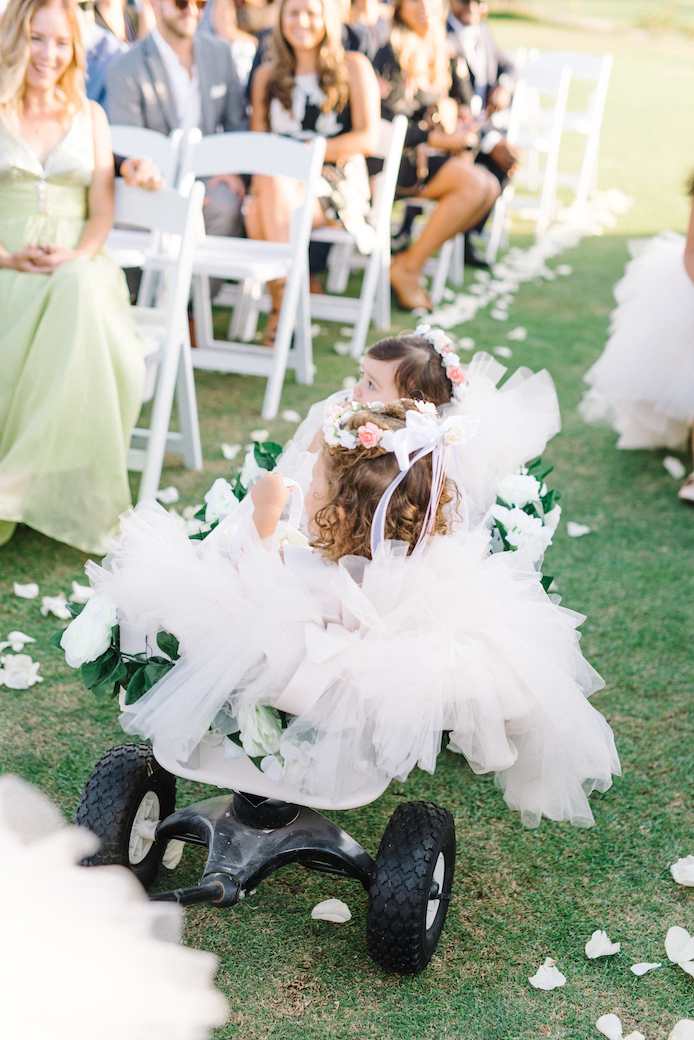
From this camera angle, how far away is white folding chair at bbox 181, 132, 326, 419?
13.8ft

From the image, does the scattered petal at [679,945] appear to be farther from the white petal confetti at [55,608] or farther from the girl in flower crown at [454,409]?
the white petal confetti at [55,608]

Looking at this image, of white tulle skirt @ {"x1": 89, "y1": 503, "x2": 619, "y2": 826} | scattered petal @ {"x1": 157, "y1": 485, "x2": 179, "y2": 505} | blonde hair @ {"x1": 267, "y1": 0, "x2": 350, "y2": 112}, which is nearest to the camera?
white tulle skirt @ {"x1": 89, "y1": 503, "x2": 619, "y2": 826}

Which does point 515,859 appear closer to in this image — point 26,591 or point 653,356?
point 26,591

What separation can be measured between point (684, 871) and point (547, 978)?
45cm

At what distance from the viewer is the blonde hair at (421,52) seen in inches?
229

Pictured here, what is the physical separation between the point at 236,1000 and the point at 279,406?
318cm

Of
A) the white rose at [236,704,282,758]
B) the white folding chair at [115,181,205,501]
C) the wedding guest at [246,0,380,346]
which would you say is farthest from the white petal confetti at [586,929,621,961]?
the wedding guest at [246,0,380,346]

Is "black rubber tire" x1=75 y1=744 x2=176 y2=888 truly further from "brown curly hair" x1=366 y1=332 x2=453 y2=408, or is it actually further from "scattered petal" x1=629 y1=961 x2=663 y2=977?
"brown curly hair" x1=366 y1=332 x2=453 y2=408

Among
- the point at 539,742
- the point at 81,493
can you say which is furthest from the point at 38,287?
the point at 539,742

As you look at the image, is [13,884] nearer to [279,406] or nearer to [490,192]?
[279,406]

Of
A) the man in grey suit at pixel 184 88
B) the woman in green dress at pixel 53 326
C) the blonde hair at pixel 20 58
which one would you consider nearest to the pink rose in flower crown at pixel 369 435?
the woman in green dress at pixel 53 326

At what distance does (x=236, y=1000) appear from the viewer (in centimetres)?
176

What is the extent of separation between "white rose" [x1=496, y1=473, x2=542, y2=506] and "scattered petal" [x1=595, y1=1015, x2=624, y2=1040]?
1.08 meters

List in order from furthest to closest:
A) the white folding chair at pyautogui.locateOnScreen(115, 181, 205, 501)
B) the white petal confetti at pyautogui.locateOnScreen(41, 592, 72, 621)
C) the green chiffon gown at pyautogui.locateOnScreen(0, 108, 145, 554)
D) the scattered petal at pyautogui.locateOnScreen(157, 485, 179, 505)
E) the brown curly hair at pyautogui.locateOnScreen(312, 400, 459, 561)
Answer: the scattered petal at pyautogui.locateOnScreen(157, 485, 179, 505)
the white folding chair at pyautogui.locateOnScreen(115, 181, 205, 501)
the green chiffon gown at pyautogui.locateOnScreen(0, 108, 145, 554)
the white petal confetti at pyautogui.locateOnScreen(41, 592, 72, 621)
the brown curly hair at pyautogui.locateOnScreen(312, 400, 459, 561)
